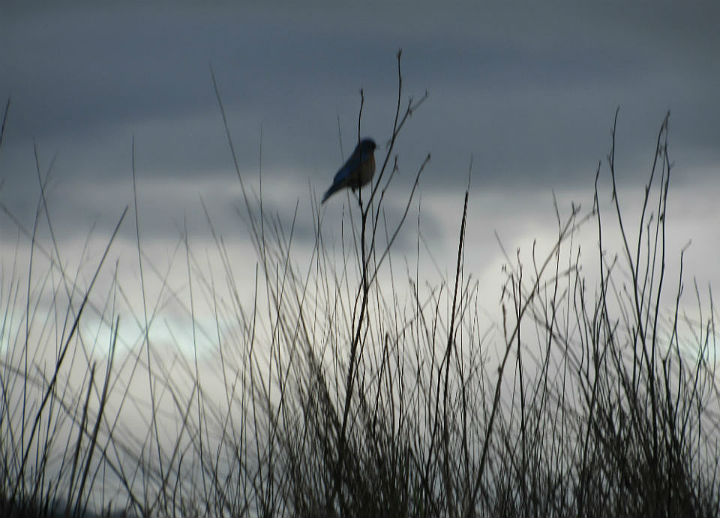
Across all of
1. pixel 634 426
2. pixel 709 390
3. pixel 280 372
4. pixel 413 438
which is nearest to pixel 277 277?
pixel 280 372

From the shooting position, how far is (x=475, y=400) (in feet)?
6.26

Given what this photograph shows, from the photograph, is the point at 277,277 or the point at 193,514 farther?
the point at 193,514

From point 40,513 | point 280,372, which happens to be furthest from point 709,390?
point 40,513

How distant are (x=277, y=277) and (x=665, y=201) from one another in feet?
2.64

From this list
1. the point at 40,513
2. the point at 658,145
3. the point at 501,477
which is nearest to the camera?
the point at 40,513

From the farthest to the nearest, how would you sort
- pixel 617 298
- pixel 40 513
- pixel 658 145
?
pixel 617 298 < pixel 658 145 < pixel 40 513

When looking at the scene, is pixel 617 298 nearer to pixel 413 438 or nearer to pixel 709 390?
pixel 709 390

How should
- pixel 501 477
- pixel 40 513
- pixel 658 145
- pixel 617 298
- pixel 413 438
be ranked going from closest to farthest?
pixel 40 513
pixel 658 145
pixel 413 438
pixel 501 477
pixel 617 298

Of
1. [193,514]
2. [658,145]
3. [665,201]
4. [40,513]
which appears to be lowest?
Result: [193,514]

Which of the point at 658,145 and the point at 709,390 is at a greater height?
the point at 658,145

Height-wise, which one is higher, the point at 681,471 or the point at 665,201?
the point at 665,201

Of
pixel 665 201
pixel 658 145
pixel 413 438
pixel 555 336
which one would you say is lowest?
pixel 413 438

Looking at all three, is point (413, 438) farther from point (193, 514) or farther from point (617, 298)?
point (617, 298)

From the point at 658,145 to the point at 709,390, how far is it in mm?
845
